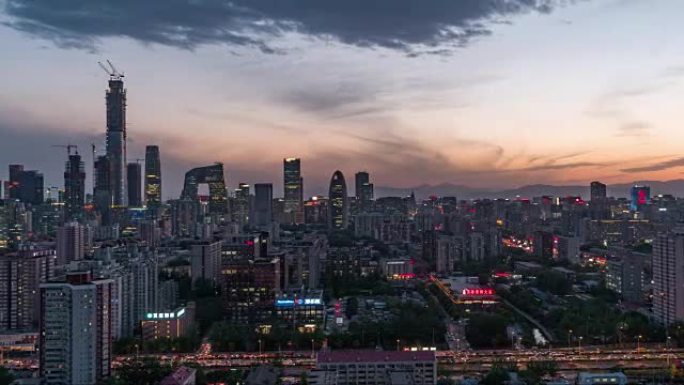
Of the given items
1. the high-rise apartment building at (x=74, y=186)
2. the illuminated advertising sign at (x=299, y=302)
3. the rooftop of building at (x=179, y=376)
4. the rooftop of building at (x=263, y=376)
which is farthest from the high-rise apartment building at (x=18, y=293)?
the high-rise apartment building at (x=74, y=186)

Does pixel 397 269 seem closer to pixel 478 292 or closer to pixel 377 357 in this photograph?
pixel 478 292

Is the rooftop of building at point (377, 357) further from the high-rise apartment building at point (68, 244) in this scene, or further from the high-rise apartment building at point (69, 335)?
the high-rise apartment building at point (68, 244)

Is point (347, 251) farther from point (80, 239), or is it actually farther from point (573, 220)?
point (573, 220)

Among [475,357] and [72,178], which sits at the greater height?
[72,178]

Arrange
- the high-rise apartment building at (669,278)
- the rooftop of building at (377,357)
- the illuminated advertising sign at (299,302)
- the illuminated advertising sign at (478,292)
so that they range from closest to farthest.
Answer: the rooftop of building at (377,357) → the high-rise apartment building at (669,278) → the illuminated advertising sign at (299,302) → the illuminated advertising sign at (478,292)

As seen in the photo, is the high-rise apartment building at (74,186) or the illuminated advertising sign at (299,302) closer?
the illuminated advertising sign at (299,302)

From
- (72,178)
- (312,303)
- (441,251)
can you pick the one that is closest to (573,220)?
(441,251)

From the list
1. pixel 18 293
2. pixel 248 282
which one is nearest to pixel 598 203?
pixel 248 282
